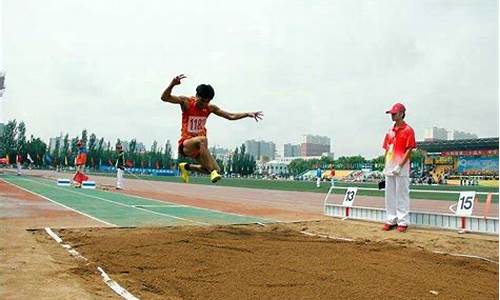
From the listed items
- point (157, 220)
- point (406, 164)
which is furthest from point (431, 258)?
point (157, 220)

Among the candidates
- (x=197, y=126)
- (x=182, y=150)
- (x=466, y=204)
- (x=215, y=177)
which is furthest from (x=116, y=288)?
(x=466, y=204)

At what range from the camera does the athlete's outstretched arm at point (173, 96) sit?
8.34 metres

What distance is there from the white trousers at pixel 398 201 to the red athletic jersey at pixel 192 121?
15.2 feet

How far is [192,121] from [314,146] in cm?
16988

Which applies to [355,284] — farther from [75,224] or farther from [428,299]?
[75,224]

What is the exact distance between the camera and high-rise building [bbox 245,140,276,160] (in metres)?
170

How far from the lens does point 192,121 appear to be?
875 cm

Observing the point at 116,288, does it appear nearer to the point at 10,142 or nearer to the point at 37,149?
the point at 10,142

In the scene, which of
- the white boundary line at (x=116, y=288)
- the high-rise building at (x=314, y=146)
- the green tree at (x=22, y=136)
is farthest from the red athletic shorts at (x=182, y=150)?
the high-rise building at (x=314, y=146)

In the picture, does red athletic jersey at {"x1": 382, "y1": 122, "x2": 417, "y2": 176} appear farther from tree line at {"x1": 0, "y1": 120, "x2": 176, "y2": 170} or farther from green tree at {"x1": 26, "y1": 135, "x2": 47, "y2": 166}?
green tree at {"x1": 26, "y1": 135, "x2": 47, "y2": 166}

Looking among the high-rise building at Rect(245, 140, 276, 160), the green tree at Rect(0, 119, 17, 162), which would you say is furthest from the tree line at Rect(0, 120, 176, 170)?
the high-rise building at Rect(245, 140, 276, 160)

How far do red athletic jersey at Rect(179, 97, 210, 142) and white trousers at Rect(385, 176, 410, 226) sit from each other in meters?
4.64

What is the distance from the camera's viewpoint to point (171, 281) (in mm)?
5414

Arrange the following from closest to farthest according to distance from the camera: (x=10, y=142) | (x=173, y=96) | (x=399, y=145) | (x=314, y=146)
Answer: (x=173, y=96)
(x=399, y=145)
(x=10, y=142)
(x=314, y=146)
